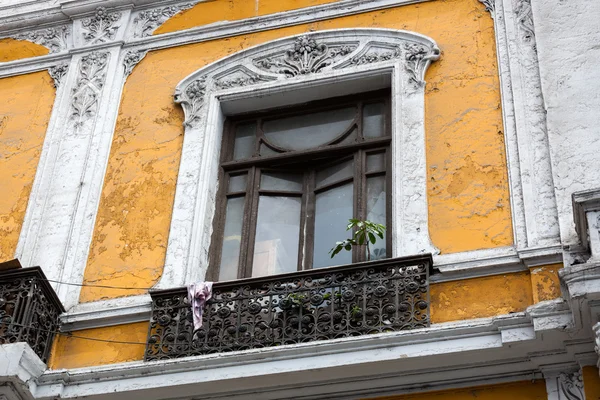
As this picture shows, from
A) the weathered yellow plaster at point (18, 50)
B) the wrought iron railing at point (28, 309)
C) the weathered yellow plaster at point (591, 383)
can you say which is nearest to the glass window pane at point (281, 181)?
the wrought iron railing at point (28, 309)

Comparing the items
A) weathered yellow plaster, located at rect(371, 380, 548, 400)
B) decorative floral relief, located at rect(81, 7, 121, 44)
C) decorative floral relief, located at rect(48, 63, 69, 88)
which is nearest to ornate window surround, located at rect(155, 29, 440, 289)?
decorative floral relief, located at rect(81, 7, 121, 44)

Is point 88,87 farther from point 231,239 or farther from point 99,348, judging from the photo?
point 99,348

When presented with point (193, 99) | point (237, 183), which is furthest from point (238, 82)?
point (237, 183)

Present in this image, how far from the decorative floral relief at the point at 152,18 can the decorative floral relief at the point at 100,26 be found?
0.70ft

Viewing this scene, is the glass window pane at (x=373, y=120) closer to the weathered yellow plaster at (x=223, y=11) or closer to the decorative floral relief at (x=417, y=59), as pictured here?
the decorative floral relief at (x=417, y=59)

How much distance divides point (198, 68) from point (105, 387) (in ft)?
11.3

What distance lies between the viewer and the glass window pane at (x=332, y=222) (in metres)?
9.20

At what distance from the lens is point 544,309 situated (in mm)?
7594

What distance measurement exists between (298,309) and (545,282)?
1.79 metres

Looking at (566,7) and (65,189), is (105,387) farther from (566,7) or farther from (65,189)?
(566,7)

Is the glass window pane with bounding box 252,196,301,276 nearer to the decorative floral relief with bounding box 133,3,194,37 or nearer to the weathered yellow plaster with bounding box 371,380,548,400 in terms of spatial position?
the weathered yellow plaster with bounding box 371,380,548,400

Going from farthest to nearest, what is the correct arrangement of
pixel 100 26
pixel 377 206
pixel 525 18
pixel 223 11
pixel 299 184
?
pixel 100 26, pixel 223 11, pixel 299 184, pixel 525 18, pixel 377 206

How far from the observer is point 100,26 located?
37.0 feet

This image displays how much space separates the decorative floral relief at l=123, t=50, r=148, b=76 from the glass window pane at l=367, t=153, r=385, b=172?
2589 millimetres
